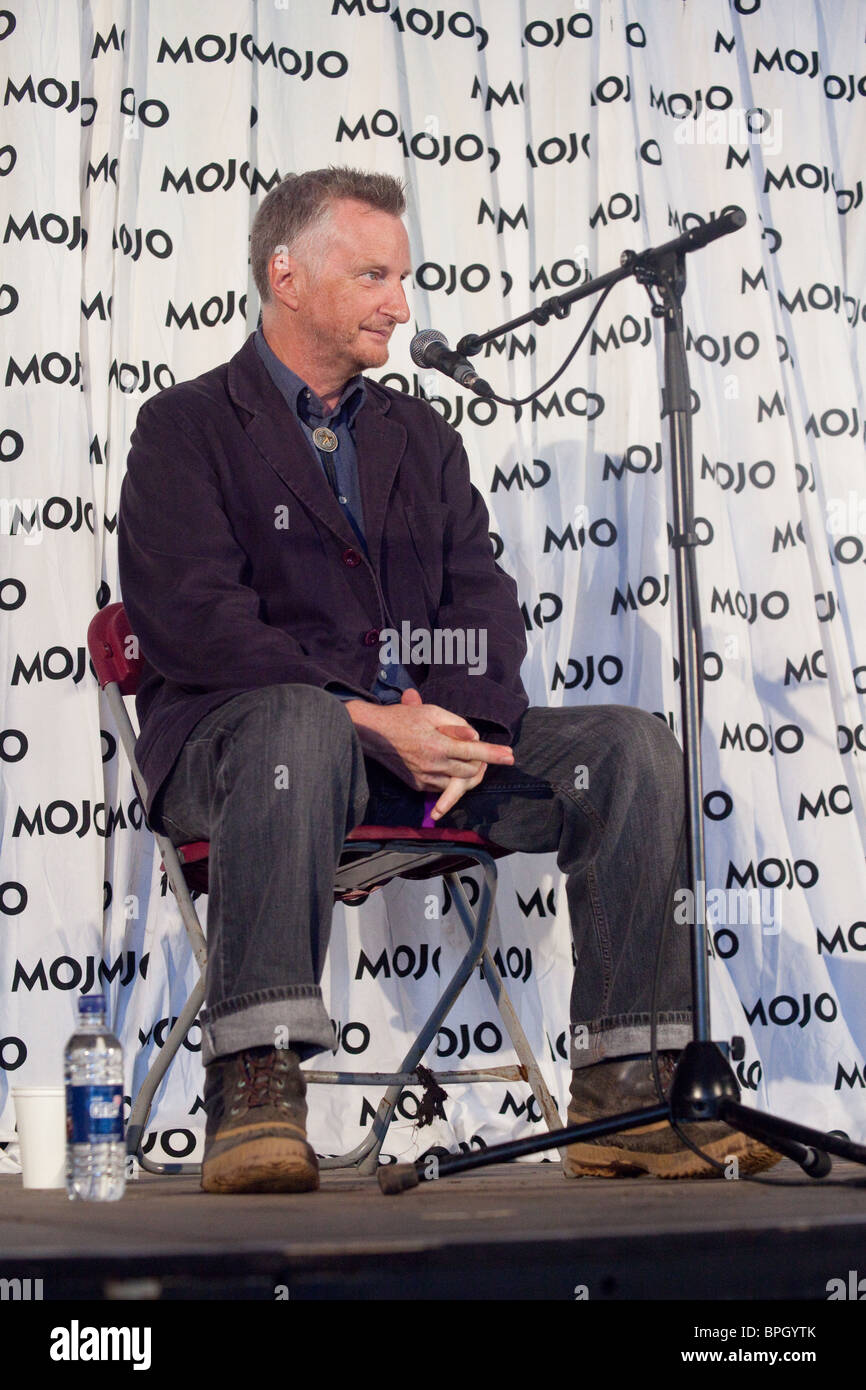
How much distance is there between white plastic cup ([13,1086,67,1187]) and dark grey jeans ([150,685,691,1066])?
0.38 m

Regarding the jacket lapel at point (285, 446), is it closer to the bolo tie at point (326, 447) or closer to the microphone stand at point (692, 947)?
the bolo tie at point (326, 447)

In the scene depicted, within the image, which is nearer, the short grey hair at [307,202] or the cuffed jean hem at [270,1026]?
the cuffed jean hem at [270,1026]

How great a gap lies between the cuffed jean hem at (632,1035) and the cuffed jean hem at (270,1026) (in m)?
0.41

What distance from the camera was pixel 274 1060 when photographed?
1.51 meters

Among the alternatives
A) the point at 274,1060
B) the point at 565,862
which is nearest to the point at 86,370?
the point at 565,862

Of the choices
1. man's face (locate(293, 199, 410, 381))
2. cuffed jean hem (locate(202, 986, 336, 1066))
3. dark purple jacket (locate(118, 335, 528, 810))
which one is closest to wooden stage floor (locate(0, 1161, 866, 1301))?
cuffed jean hem (locate(202, 986, 336, 1066))

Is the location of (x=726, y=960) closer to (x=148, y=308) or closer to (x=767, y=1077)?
(x=767, y=1077)

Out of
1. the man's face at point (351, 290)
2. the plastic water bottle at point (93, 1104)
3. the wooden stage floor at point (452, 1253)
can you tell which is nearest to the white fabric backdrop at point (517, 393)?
the man's face at point (351, 290)

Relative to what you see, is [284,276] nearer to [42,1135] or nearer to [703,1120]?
[42,1135]

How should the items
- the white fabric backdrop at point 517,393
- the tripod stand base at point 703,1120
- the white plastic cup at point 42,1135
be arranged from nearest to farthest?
1. the tripod stand base at point 703,1120
2. the white plastic cup at point 42,1135
3. the white fabric backdrop at point 517,393

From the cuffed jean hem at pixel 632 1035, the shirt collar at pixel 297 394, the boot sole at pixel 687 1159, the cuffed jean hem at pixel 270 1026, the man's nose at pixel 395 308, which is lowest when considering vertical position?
the boot sole at pixel 687 1159

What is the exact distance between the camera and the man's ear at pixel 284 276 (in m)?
2.18

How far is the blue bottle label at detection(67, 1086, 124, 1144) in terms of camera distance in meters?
1.45

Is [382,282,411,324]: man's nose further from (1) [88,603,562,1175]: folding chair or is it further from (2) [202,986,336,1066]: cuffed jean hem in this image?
(2) [202,986,336,1066]: cuffed jean hem
